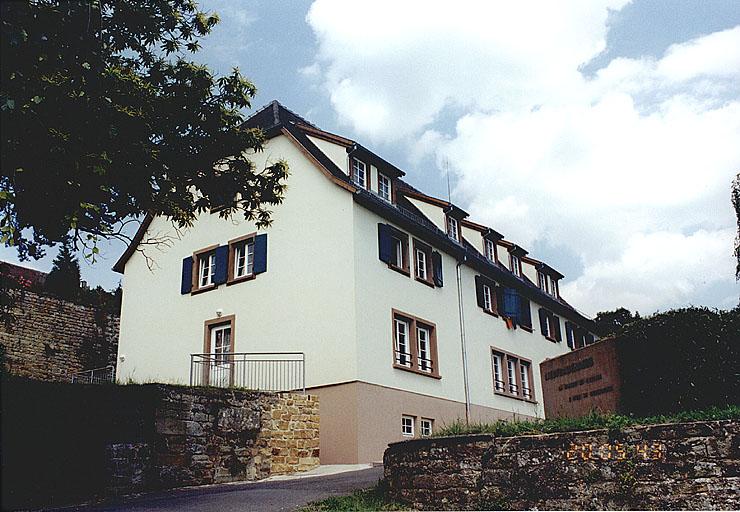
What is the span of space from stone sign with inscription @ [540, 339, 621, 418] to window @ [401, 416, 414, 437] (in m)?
7.34

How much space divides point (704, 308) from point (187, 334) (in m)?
17.5

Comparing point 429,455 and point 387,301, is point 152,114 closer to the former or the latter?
point 429,455

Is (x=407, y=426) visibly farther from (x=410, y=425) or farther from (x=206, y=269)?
(x=206, y=269)

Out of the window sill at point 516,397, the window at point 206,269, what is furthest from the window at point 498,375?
the window at point 206,269

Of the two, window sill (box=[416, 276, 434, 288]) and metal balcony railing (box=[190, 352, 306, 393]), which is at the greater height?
window sill (box=[416, 276, 434, 288])

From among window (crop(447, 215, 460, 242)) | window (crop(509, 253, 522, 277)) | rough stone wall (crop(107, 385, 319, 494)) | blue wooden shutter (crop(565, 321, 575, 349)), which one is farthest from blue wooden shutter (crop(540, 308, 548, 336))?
rough stone wall (crop(107, 385, 319, 494))

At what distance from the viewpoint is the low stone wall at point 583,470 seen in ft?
31.1

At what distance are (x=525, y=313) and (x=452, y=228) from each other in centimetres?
541

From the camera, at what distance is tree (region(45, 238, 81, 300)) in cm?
2948

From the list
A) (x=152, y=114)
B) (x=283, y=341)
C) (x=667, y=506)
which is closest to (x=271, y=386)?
(x=283, y=341)

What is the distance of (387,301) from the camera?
23766 millimetres

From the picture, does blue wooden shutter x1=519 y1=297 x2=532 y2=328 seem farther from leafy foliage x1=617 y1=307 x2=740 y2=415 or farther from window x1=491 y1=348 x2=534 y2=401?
leafy foliage x1=617 y1=307 x2=740 y2=415

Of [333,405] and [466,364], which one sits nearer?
[333,405]

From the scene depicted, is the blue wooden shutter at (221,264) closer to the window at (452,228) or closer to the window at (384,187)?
the window at (384,187)
